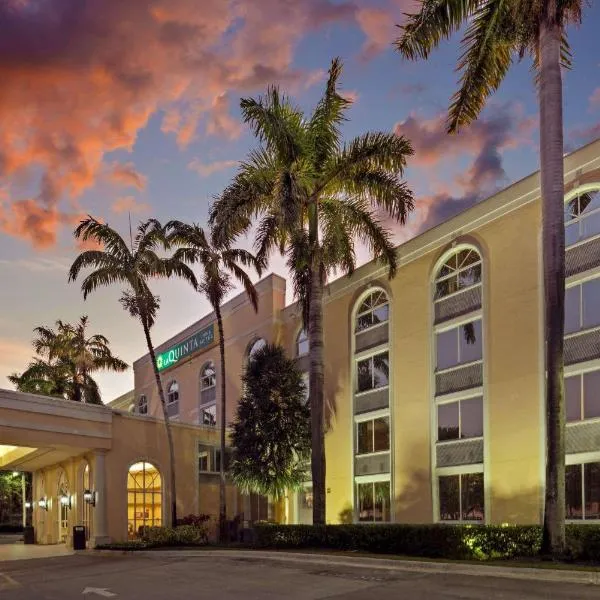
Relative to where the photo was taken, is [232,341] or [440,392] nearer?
[440,392]

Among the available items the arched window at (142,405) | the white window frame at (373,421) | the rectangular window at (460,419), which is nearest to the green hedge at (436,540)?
the rectangular window at (460,419)

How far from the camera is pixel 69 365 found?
159ft

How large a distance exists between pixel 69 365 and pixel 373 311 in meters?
24.6

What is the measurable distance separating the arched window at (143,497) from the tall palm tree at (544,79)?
22.9 m

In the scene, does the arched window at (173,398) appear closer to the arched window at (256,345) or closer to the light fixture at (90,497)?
the arched window at (256,345)

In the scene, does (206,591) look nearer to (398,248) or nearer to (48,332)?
(398,248)

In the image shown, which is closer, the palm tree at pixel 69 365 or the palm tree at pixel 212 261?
the palm tree at pixel 212 261

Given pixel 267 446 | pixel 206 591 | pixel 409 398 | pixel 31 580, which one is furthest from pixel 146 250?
pixel 206 591

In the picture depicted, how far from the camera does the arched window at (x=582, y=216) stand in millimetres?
23016

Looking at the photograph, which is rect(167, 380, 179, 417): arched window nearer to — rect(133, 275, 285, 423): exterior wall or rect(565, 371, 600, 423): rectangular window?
rect(133, 275, 285, 423): exterior wall

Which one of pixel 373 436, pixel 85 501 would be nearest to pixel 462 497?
pixel 373 436

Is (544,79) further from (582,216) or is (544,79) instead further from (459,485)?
(459,485)

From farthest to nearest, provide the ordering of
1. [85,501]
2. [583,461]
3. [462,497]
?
1. [85,501]
2. [462,497]
3. [583,461]

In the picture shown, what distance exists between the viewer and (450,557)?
61.3ft
